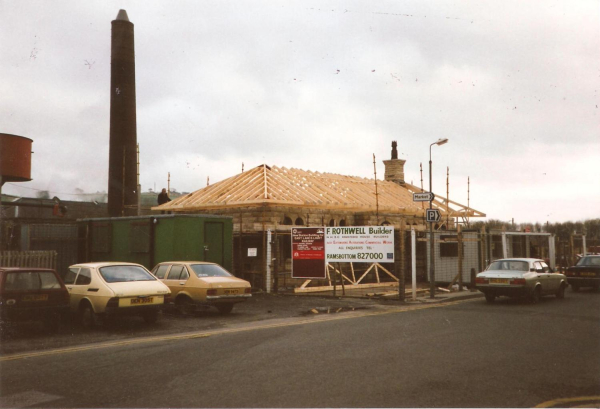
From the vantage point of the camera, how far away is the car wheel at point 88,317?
484 inches

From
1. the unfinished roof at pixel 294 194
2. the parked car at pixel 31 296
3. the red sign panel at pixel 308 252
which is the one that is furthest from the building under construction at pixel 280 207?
the parked car at pixel 31 296

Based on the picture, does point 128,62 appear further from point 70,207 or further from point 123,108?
point 70,207

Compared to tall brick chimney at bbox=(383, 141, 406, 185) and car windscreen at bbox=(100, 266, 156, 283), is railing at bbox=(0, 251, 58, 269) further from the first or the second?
tall brick chimney at bbox=(383, 141, 406, 185)

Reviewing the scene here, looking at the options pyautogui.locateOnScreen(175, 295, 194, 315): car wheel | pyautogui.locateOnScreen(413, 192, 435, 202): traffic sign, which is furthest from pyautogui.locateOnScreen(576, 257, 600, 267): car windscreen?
pyautogui.locateOnScreen(175, 295, 194, 315): car wheel

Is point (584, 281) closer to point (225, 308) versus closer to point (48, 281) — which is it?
point (225, 308)

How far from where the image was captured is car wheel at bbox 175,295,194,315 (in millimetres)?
14727

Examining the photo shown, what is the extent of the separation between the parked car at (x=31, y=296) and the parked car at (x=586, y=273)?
18.5 m

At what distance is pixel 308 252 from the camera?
19.9 m

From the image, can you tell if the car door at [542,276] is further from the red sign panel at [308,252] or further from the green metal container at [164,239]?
the green metal container at [164,239]

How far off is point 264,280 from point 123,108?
14149 millimetres

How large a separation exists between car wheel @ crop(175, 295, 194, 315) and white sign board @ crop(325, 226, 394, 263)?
6.04 meters

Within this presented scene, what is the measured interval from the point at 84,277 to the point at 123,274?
88 centimetres

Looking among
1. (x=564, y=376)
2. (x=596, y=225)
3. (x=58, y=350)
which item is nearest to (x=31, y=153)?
(x=58, y=350)

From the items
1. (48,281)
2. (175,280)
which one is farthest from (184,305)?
(48,281)
